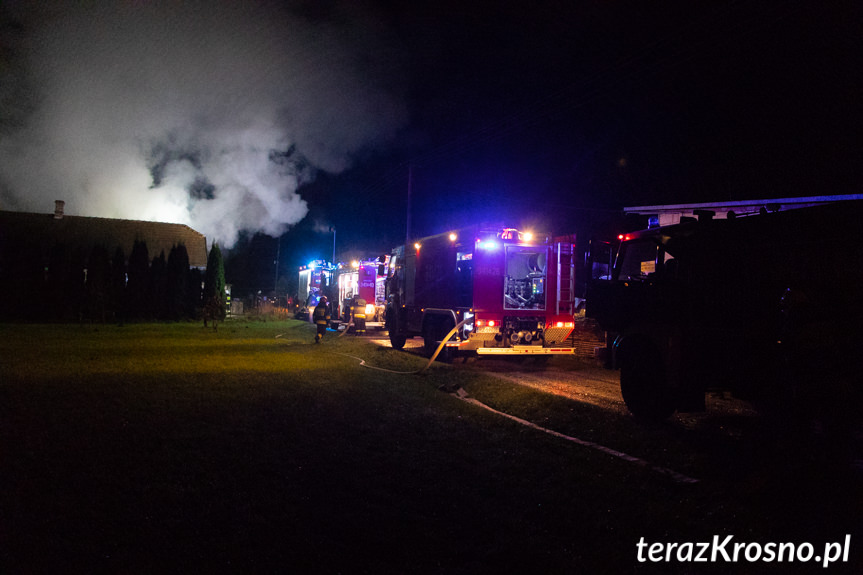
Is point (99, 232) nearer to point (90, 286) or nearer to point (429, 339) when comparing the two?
→ point (90, 286)

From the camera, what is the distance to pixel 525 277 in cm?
1311

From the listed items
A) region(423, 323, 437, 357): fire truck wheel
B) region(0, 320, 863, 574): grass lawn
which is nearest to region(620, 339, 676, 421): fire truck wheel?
region(0, 320, 863, 574): grass lawn

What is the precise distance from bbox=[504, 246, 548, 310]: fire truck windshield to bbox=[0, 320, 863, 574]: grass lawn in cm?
491

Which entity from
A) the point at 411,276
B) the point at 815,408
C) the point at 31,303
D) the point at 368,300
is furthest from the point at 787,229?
the point at 31,303

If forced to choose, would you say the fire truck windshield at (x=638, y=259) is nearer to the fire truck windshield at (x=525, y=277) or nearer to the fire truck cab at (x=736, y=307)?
the fire truck cab at (x=736, y=307)

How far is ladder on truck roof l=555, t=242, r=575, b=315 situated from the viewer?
12633 mm

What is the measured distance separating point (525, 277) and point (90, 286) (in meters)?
28.3

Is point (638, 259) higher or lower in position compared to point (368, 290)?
higher

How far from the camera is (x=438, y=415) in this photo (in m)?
7.44

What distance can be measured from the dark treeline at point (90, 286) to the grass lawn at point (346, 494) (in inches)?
976
